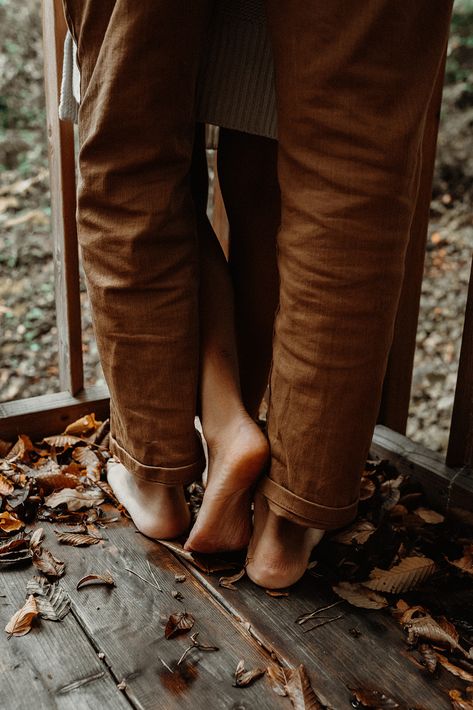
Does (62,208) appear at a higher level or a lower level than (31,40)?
lower

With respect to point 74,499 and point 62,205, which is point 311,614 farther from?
point 62,205

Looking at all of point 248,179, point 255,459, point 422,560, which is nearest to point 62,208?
point 248,179

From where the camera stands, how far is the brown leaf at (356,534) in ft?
3.81

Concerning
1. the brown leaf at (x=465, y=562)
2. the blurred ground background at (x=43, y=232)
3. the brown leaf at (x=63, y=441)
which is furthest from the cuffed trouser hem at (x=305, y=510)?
the blurred ground background at (x=43, y=232)

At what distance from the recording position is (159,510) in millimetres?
1139

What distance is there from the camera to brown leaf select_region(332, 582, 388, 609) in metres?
1.01

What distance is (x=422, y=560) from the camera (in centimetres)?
110

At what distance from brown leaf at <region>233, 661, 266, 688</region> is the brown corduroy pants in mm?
224

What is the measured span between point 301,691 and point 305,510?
0.82ft

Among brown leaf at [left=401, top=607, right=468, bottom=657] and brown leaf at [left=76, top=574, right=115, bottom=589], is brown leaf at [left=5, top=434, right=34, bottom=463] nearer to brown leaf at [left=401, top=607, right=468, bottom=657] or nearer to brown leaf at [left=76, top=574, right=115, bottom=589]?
brown leaf at [left=76, top=574, right=115, bottom=589]

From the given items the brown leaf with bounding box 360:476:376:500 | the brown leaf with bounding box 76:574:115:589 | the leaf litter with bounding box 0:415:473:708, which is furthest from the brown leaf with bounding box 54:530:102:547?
the brown leaf with bounding box 360:476:376:500

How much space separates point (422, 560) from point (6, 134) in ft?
13.6

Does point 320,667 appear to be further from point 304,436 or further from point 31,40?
point 31,40

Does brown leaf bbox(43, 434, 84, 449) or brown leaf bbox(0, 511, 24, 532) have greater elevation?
brown leaf bbox(0, 511, 24, 532)
